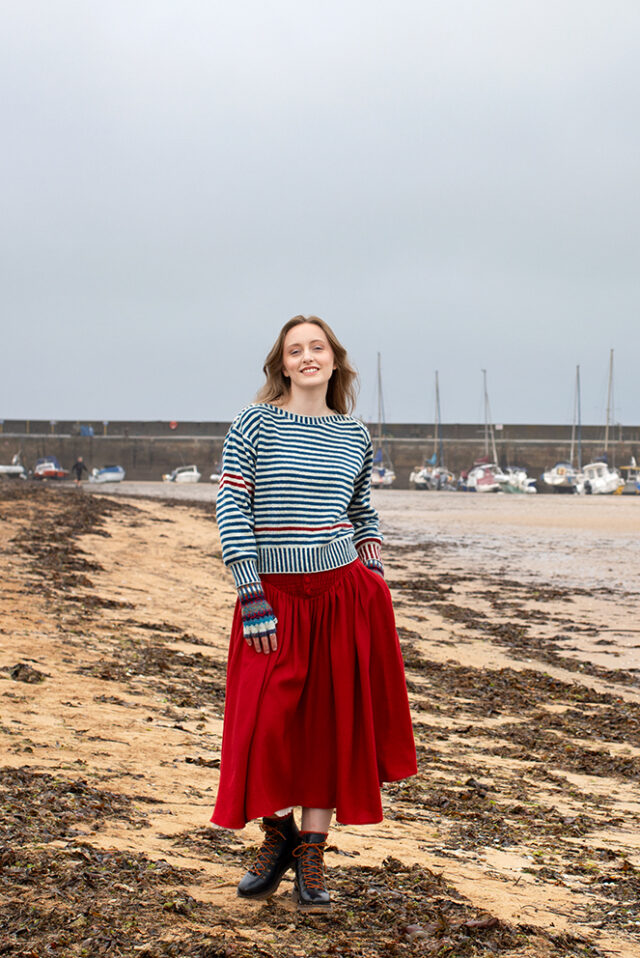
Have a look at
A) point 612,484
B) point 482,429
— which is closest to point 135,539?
point 612,484

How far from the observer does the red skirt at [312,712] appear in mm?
2926

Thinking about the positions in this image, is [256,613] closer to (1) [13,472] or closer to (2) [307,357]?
(2) [307,357]

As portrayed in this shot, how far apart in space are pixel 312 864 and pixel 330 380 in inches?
64.5

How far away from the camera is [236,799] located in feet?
9.55

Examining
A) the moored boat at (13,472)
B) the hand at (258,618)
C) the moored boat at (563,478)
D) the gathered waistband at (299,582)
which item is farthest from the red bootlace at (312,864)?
the moored boat at (13,472)

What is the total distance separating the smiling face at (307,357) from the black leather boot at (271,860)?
144 centimetres

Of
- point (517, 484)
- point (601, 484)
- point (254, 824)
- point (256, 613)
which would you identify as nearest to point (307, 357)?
point (256, 613)

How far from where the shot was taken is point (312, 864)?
9.95ft

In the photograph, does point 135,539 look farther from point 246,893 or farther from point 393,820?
point 246,893

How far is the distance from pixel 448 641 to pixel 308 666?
7440 mm

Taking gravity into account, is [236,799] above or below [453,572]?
above

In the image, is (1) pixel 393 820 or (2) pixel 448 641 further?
(2) pixel 448 641

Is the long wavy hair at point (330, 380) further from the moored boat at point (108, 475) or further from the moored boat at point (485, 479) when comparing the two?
the moored boat at point (108, 475)

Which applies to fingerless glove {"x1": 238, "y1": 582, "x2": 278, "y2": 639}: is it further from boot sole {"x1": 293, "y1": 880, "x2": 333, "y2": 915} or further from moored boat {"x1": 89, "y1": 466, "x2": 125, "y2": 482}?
moored boat {"x1": 89, "y1": 466, "x2": 125, "y2": 482}
